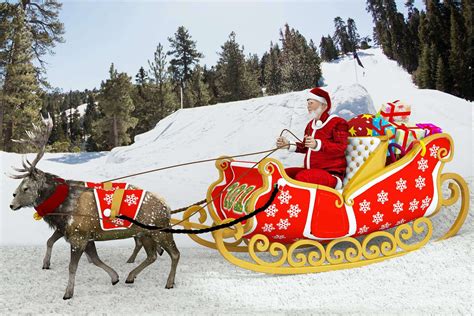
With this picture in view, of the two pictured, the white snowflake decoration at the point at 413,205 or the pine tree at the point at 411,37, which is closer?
the white snowflake decoration at the point at 413,205

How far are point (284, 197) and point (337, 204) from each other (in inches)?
19.3

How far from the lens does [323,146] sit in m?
4.02

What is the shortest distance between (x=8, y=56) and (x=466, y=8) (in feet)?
30.8

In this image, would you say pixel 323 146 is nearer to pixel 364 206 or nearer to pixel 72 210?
pixel 364 206

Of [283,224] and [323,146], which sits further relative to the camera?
[323,146]

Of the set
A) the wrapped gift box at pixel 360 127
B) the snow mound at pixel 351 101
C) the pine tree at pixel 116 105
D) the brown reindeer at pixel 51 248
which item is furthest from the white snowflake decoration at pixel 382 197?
the pine tree at pixel 116 105

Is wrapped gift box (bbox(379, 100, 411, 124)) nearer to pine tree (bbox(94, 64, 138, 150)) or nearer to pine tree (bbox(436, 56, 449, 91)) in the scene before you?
pine tree (bbox(436, 56, 449, 91))

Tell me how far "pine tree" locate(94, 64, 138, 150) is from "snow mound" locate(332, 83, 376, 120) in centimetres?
523

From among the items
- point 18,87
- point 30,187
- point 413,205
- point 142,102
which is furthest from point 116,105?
point 413,205

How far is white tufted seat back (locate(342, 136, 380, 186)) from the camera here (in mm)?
4207

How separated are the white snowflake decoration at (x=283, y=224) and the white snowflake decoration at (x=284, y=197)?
0.51ft

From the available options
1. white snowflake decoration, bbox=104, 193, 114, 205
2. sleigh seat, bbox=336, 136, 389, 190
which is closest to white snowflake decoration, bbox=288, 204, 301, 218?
sleigh seat, bbox=336, 136, 389, 190

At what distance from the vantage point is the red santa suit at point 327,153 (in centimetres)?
401

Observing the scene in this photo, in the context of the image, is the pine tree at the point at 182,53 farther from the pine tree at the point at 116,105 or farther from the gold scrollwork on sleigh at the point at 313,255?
the gold scrollwork on sleigh at the point at 313,255
